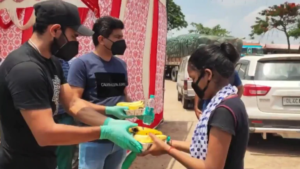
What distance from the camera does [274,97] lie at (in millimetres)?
5746

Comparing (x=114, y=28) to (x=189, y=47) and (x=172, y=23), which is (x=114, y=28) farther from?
(x=172, y=23)

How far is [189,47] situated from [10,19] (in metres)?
21.5

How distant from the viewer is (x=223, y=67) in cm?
187

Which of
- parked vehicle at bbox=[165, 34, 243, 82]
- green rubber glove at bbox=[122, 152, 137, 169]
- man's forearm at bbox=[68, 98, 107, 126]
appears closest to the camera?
green rubber glove at bbox=[122, 152, 137, 169]

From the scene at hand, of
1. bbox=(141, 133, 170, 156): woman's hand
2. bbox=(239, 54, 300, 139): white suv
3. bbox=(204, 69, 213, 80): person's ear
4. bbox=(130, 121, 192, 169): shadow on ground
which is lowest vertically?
bbox=(130, 121, 192, 169): shadow on ground

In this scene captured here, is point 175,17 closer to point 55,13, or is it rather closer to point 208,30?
point 208,30

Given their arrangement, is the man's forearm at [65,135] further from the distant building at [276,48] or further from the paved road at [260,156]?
the distant building at [276,48]

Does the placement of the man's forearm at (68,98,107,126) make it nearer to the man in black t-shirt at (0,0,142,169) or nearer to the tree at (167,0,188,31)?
the man in black t-shirt at (0,0,142,169)

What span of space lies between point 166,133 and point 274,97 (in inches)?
107

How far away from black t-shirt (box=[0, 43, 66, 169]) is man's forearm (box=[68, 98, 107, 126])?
47 centimetres

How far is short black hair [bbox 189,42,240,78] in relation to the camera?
6.15ft

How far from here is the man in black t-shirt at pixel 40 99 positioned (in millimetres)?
1720

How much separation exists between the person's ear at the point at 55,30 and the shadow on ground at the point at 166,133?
375cm

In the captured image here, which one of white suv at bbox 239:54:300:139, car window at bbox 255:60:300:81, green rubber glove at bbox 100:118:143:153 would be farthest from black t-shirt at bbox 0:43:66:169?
car window at bbox 255:60:300:81
